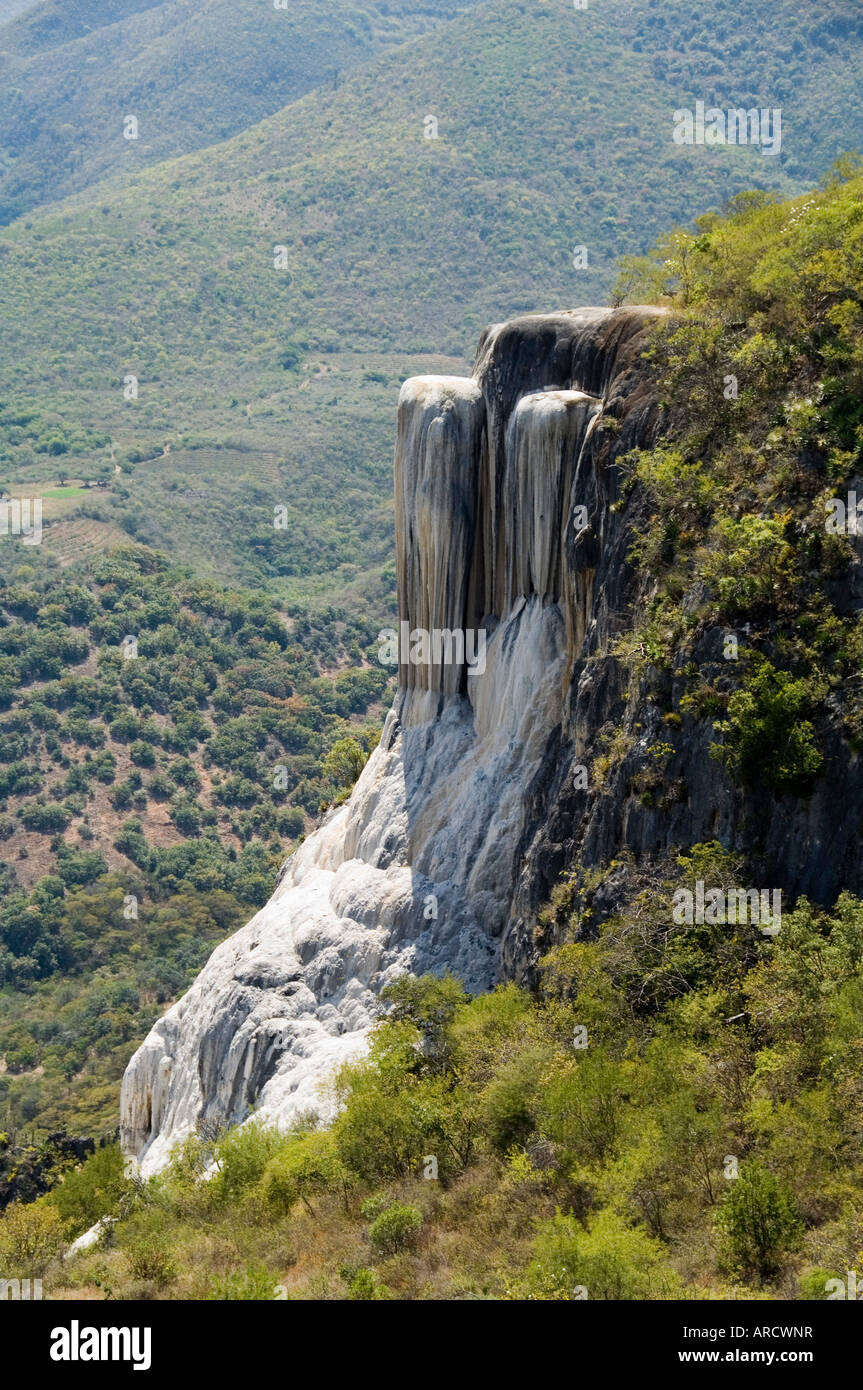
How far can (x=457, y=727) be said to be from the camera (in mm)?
31562

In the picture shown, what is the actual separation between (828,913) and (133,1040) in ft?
186

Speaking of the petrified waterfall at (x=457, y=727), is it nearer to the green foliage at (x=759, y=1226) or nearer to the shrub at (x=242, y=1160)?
the shrub at (x=242, y=1160)

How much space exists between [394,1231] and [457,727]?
11614mm

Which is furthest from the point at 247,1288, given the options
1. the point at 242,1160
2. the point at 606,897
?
the point at 606,897

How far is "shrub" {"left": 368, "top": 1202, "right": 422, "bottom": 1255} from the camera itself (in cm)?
2223

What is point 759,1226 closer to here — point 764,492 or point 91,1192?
point 764,492

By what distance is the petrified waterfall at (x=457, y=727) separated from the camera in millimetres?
28703

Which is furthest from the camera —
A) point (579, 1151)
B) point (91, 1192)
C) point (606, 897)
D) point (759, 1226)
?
point (91, 1192)

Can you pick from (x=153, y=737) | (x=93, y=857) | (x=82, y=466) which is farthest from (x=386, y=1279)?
(x=82, y=466)

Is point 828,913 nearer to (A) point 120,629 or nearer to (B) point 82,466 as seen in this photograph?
(A) point 120,629

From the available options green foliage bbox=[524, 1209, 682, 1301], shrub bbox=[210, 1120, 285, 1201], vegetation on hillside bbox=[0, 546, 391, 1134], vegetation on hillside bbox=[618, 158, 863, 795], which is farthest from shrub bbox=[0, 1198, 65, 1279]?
vegetation on hillside bbox=[0, 546, 391, 1134]

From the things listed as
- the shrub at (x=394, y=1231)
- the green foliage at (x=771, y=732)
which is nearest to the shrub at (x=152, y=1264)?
the shrub at (x=394, y=1231)

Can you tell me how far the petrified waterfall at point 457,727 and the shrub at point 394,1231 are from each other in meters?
6.13

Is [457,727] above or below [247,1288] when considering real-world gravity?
above
